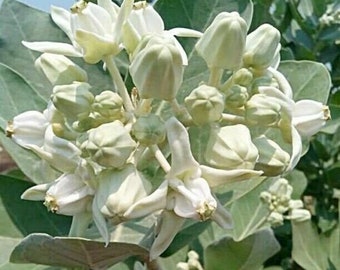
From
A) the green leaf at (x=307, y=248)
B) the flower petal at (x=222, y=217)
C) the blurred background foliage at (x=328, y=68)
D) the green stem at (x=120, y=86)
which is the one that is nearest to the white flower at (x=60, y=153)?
the green stem at (x=120, y=86)

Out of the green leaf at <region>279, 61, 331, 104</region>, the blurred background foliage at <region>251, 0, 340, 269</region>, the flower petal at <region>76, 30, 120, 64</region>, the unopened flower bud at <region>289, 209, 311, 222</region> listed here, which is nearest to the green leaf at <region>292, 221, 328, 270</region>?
the unopened flower bud at <region>289, 209, 311, 222</region>

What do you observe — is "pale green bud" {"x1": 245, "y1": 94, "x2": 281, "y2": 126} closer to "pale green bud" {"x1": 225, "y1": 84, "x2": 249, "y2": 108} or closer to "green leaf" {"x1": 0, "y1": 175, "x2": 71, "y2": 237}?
"pale green bud" {"x1": 225, "y1": 84, "x2": 249, "y2": 108}

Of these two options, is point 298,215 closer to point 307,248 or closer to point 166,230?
point 307,248

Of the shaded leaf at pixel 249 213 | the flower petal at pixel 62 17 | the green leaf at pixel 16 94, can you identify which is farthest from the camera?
the shaded leaf at pixel 249 213

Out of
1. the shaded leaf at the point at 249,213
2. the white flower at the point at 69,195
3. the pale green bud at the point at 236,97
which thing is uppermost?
the pale green bud at the point at 236,97

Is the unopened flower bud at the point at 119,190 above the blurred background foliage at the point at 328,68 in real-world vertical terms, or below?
above

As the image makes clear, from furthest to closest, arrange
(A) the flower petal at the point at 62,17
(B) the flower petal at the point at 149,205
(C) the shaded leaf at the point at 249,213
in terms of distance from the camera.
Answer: (C) the shaded leaf at the point at 249,213, (A) the flower petal at the point at 62,17, (B) the flower petal at the point at 149,205

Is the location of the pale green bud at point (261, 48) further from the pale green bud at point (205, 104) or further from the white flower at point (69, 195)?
the white flower at point (69, 195)

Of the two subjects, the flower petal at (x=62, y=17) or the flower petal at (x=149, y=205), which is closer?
the flower petal at (x=149, y=205)
